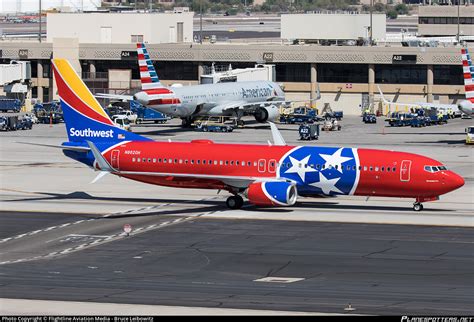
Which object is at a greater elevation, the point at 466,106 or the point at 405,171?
the point at 466,106

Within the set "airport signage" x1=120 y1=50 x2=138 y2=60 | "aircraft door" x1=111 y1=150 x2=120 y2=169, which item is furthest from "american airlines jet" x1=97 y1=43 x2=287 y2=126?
"aircraft door" x1=111 y1=150 x2=120 y2=169

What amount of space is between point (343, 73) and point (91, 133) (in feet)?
297

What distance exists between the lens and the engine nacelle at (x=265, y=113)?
460 ft

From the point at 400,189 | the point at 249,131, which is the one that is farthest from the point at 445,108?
the point at 400,189

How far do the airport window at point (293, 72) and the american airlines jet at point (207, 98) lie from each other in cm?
2057

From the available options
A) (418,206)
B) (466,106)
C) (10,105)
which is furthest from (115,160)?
(10,105)

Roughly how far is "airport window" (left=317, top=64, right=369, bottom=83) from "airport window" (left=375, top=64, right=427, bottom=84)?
1.96 metres

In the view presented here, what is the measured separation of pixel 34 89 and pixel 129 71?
15.5 metres

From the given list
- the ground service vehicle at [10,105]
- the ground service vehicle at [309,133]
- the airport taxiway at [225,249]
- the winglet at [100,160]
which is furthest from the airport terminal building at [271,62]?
the winglet at [100,160]

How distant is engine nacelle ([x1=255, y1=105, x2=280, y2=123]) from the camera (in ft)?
460

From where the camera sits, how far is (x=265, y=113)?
460ft

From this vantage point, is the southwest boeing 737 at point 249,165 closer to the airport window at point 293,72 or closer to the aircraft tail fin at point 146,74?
the aircraft tail fin at point 146,74

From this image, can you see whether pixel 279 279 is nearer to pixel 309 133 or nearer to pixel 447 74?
pixel 309 133

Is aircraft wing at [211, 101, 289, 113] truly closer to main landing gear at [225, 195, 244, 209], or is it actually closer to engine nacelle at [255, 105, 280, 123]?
engine nacelle at [255, 105, 280, 123]
